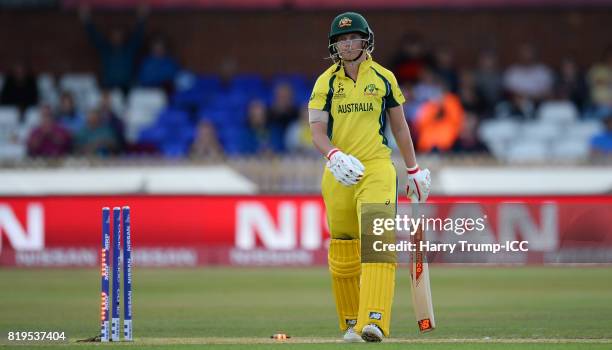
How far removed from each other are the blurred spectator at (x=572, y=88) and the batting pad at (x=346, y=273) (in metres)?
10.3

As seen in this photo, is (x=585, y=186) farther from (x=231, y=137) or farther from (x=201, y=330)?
(x=201, y=330)

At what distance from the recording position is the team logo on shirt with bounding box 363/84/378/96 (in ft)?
24.5

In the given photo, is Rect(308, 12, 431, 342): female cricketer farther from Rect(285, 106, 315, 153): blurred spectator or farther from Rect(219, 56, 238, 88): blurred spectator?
Rect(219, 56, 238, 88): blurred spectator

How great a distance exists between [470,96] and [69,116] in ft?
17.0


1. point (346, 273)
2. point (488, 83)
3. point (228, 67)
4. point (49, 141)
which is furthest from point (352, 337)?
point (228, 67)

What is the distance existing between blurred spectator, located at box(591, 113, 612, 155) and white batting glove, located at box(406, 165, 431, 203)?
28.8 feet

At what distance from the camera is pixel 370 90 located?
746 cm

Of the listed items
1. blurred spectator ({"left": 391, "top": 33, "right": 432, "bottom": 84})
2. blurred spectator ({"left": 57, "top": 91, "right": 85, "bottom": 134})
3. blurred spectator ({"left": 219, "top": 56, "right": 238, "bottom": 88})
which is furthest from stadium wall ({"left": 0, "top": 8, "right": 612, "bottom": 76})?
blurred spectator ({"left": 57, "top": 91, "right": 85, "bottom": 134})

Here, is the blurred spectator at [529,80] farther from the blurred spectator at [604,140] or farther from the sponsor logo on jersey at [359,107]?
the sponsor logo on jersey at [359,107]

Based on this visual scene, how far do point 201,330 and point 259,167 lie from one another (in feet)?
22.6

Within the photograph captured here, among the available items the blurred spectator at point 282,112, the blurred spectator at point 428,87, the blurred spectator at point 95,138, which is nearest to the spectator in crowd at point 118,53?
the blurred spectator at point 95,138

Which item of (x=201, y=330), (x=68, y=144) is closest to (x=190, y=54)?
(x=68, y=144)

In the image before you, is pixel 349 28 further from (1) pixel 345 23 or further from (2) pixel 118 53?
(2) pixel 118 53

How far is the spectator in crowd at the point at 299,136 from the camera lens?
16578 mm
